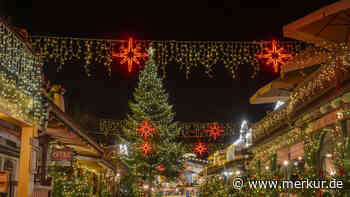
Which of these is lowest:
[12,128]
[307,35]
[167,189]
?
[167,189]

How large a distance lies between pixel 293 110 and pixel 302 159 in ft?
6.85

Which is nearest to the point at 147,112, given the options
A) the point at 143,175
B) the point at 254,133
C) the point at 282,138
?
the point at 143,175

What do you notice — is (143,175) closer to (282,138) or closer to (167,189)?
(282,138)

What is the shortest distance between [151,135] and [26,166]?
29.7m

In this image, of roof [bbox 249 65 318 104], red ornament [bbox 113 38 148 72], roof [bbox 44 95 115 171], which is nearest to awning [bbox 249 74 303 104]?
roof [bbox 249 65 318 104]

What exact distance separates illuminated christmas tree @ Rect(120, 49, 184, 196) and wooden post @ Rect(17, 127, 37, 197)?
27762 millimetres

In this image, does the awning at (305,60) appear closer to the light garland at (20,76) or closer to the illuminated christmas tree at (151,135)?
the light garland at (20,76)

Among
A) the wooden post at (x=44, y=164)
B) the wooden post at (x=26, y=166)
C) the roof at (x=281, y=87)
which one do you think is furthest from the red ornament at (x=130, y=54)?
the roof at (x=281, y=87)

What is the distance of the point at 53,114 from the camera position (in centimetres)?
1173

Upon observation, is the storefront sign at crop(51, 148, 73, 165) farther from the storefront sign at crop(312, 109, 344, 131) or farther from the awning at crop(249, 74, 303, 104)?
the awning at crop(249, 74, 303, 104)

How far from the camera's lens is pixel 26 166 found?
10938 millimetres

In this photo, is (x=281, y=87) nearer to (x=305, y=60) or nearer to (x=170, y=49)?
(x=305, y=60)

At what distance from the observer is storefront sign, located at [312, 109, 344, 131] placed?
40.4 feet

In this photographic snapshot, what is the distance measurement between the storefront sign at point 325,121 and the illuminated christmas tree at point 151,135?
85.4 feet
